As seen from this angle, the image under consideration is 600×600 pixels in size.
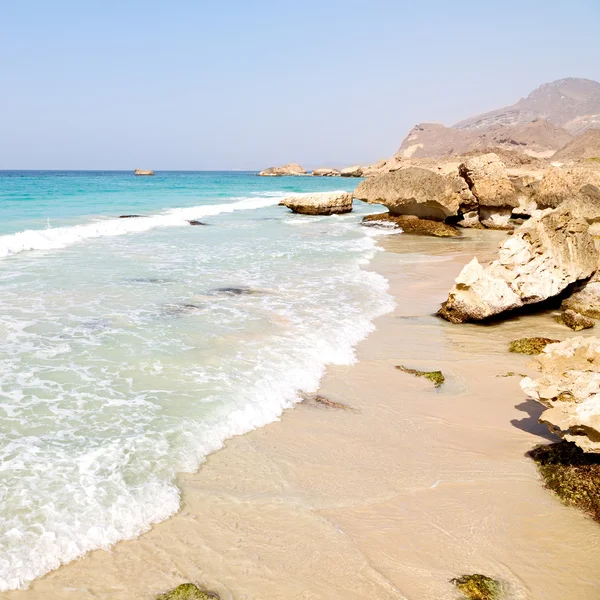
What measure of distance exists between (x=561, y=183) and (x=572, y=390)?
17.1 m

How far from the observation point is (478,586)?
3168 mm

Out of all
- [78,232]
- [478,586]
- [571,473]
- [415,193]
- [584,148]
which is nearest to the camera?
[478,586]

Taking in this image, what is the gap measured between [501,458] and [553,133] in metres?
126

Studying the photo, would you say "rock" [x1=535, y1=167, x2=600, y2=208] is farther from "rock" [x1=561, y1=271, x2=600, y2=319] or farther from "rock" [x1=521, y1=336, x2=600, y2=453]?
"rock" [x1=521, y1=336, x2=600, y2=453]

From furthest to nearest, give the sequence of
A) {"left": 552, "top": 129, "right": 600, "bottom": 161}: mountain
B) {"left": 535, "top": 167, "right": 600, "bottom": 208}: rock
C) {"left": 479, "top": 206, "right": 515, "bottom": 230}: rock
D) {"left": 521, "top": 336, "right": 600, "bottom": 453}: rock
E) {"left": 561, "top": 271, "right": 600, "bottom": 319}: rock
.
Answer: {"left": 552, "top": 129, "right": 600, "bottom": 161}: mountain < {"left": 479, "top": 206, "right": 515, "bottom": 230}: rock < {"left": 535, "top": 167, "right": 600, "bottom": 208}: rock < {"left": 561, "top": 271, "right": 600, "bottom": 319}: rock < {"left": 521, "top": 336, "right": 600, "bottom": 453}: rock

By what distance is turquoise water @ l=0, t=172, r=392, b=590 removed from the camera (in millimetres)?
3796

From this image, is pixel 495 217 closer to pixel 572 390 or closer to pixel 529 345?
pixel 529 345

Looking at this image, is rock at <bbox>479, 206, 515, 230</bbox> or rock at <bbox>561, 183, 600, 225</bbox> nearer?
rock at <bbox>561, 183, 600, 225</bbox>

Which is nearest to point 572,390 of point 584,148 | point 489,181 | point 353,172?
point 489,181

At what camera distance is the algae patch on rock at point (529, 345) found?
734 centimetres

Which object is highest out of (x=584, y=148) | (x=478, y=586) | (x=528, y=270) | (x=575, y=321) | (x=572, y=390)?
(x=584, y=148)

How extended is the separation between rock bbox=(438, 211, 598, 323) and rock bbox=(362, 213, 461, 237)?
10.9 meters

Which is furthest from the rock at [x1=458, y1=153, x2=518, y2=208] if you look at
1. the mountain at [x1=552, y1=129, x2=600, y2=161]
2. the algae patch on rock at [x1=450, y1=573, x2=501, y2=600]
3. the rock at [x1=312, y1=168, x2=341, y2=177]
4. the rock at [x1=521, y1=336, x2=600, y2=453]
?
the rock at [x1=312, y1=168, x2=341, y2=177]

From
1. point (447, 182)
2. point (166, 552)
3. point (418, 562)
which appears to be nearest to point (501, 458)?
point (418, 562)
